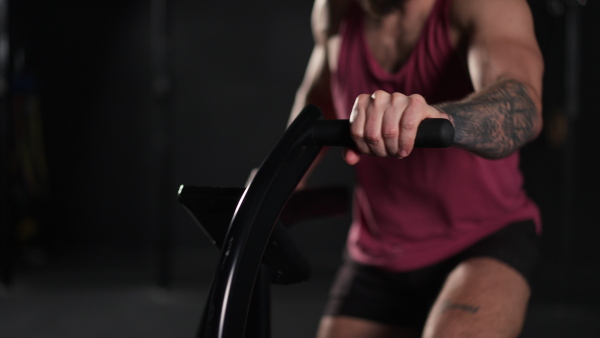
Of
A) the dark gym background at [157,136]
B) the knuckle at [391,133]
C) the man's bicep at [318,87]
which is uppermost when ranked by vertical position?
the knuckle at [391,133]

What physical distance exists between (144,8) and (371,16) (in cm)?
314

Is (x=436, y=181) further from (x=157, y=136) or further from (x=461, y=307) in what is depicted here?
(x=157, y=136)

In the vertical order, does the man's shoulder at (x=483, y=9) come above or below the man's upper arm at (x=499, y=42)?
above

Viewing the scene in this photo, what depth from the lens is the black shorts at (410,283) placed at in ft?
3.96

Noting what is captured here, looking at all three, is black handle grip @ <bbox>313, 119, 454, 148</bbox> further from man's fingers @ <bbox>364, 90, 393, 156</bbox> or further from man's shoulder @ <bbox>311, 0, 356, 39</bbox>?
→ man's shoulder @ <bbox>311, 0, 356, 39</bbox>

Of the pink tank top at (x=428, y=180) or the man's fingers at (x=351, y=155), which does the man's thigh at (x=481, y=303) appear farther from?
the man's fingers at (x=351, y=155)

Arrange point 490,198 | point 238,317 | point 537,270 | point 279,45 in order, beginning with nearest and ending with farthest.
A: point 238,317, point 490,198, point 537,270, point 279,45

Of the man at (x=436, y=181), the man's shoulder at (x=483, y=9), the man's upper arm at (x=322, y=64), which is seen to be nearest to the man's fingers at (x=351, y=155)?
the man at (x=436, y=181)

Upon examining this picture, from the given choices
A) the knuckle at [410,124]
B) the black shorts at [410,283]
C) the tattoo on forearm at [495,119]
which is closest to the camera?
the knuckle at [410,124]

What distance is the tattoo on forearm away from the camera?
795 millimetres

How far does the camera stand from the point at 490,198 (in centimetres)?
129

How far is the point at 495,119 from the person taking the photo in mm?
879

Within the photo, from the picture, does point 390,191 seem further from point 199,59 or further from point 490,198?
point 199,59

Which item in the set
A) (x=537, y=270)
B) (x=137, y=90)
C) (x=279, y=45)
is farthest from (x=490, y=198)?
(x=137, y=90)
